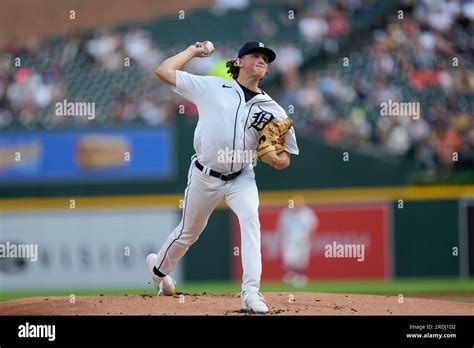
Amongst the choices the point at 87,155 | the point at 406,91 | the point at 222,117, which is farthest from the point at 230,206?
the point at 406,91

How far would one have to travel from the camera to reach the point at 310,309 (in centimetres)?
529

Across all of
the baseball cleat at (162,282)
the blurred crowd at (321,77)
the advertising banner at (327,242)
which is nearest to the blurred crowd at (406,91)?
the blurred crowd at (321,77)

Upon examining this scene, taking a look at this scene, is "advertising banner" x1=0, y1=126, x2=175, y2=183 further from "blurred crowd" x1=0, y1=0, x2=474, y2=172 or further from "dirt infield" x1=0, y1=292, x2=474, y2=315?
"dirt infield" x1=0, y1=292, x2=474, y2=315

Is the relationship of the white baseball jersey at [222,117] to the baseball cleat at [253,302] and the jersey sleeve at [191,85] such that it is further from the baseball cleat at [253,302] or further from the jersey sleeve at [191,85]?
the baseball cleat at [253,302]

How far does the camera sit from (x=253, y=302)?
5035 mm

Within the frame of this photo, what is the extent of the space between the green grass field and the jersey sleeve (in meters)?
3.84

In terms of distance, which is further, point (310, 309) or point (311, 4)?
point (311, 4)

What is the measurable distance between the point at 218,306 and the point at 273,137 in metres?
1.07

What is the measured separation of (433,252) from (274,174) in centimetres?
209

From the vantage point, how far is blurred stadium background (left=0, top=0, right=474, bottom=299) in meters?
10.6

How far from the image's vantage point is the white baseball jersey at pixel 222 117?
523 cm

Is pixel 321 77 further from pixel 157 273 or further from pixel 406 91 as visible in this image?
pixel 157 273
